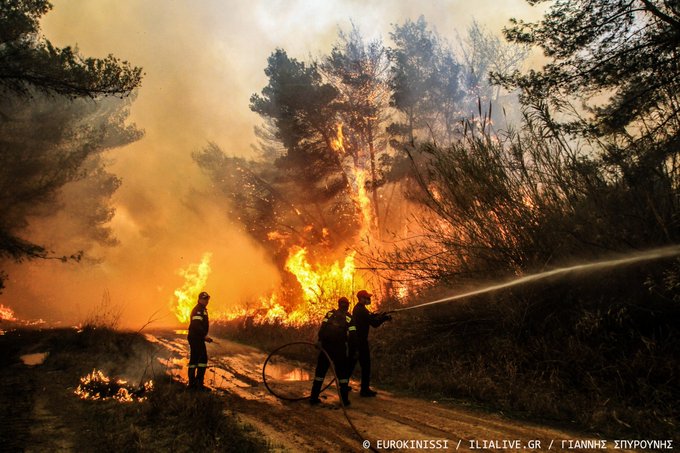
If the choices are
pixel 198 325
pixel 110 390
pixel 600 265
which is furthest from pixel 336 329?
pixel 600 265

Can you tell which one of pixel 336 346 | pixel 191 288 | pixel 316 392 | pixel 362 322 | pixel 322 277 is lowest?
pixel 316 392

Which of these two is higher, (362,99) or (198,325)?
(362,99)

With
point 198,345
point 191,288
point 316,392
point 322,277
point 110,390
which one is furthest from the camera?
point 191,288

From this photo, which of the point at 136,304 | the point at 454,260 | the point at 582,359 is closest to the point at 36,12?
the point at 454,260

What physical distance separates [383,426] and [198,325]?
204 inches

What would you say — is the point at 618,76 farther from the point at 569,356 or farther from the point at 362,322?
the point at 362,322

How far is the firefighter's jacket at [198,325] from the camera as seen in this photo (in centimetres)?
907

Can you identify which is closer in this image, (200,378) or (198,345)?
(200,378)

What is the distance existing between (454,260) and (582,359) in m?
3.24

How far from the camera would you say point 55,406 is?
23.1 ft

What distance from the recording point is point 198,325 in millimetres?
9125

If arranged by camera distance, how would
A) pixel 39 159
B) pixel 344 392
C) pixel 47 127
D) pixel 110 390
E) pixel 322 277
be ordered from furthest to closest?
pixel 47 127
pixel 39 159
pixel 322 277
pixel 110 390
pixel 344 392

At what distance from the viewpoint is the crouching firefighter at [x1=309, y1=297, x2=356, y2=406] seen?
288 inches

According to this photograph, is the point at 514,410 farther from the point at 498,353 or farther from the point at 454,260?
the point at 454,260
